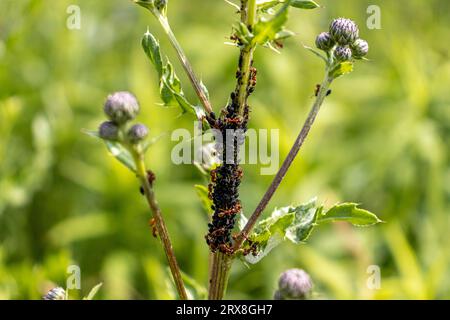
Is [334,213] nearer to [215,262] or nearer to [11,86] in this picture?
[215,262]

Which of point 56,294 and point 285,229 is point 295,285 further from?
point 56,294

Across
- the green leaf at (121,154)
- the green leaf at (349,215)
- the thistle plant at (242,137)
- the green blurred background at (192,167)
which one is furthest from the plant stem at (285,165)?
the green blurred background at (192,167)

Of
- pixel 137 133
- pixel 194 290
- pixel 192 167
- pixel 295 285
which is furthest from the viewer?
pixel 192 167

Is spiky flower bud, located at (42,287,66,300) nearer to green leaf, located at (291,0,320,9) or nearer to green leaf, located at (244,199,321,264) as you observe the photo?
green leaf, located at (244,199,321,264)

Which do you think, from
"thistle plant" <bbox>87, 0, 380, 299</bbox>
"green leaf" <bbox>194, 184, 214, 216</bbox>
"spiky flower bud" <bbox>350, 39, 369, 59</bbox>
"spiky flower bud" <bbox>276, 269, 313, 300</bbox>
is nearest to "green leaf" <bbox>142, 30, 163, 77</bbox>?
"thistle plant" <bbox>87, 0, 380, 299</bbox>

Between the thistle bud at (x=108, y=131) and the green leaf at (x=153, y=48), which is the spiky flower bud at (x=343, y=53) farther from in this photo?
the thistle bud at (x=108, y=131)

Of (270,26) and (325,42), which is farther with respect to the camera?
(325,42)

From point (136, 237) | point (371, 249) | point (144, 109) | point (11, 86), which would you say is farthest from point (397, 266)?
point (11, 86)

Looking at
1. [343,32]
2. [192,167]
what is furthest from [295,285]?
[192,167]
